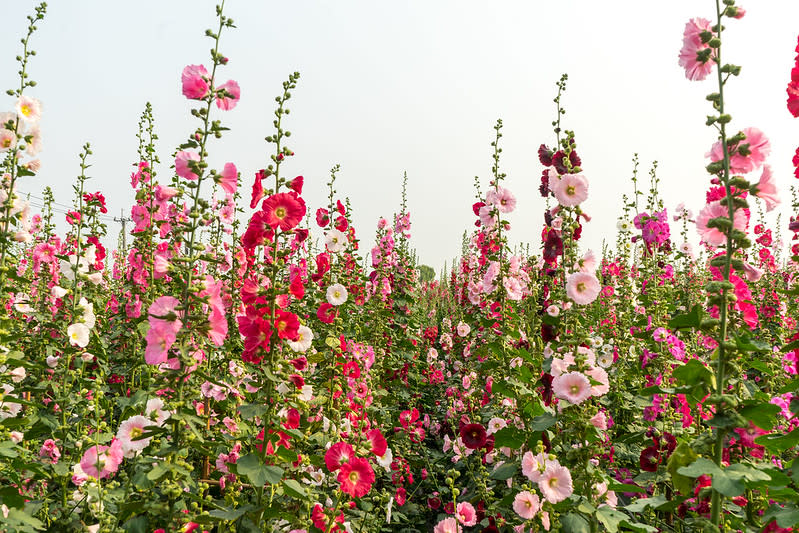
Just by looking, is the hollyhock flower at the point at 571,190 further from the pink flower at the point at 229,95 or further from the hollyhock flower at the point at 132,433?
the hollyhock flower at the point at 132,433

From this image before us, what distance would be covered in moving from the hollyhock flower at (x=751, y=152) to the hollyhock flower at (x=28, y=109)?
3.62 m

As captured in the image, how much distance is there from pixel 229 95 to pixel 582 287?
2.00 metres

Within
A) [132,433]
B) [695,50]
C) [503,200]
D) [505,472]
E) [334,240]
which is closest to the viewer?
[695,50]

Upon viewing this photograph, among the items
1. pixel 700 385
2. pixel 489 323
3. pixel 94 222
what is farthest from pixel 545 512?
pixel 94 222

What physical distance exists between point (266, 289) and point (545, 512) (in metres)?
1.71

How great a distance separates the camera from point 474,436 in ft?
11.4

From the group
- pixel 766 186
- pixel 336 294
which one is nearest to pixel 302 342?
pixel 336 294

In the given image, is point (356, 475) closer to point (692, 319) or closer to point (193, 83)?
point (692, 319)

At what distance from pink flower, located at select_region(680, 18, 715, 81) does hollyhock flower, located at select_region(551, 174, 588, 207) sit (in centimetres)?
74

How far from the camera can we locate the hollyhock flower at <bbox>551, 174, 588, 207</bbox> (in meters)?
2.55

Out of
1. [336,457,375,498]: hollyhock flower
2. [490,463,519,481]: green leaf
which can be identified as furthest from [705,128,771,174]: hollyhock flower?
[336,457,375,498]: hollyhock flower

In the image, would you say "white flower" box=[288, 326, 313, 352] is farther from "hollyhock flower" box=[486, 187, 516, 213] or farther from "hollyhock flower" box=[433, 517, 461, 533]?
"hollyhock flower" box=[486, 187, 516, 213]

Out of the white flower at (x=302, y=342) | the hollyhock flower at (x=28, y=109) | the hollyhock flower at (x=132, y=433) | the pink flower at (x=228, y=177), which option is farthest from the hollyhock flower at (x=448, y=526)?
the hollyhock flower at (x=28, y=109)

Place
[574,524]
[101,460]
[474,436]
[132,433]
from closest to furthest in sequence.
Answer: [574,524] < [132,433] < [101,460] < [474,436]
